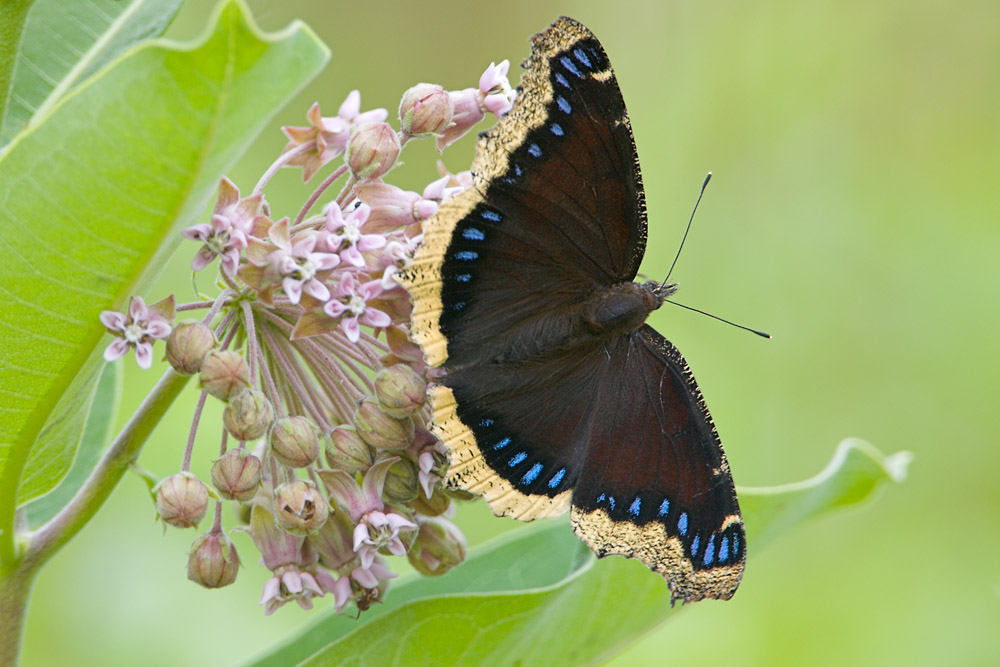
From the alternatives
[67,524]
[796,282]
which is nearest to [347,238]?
[67,524]

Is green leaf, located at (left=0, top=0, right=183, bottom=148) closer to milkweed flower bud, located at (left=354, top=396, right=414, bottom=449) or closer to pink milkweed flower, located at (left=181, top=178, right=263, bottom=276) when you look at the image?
pink milkweed flower, located at (left=181, top=178, right=263, bottom=276)

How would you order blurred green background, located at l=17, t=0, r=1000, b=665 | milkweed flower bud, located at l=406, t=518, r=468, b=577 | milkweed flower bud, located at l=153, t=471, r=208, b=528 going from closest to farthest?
milkweed flower bud, located at l=153, t=471, r=208, b=528 → milkweed flower bud, located at l=406, t=518, r=468, b=577 → blurred green background, located at l=17, t=0, r=1000, b=665

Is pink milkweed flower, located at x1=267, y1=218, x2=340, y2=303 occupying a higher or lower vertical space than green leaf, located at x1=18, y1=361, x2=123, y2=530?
higher

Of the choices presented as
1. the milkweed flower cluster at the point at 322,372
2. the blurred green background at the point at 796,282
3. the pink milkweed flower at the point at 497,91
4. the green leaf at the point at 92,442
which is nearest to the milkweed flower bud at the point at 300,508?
the milkweed flower cluster at the point at 322,372

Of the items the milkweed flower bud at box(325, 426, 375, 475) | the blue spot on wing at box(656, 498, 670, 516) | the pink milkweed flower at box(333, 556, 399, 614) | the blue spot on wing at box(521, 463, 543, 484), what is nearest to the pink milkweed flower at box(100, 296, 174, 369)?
the milkweed flower bud at box(325, 426, 375, 475)

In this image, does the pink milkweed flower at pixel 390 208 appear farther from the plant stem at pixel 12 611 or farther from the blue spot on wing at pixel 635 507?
the plant stem at pixel 12 611

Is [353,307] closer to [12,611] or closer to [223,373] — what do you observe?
[223,373]

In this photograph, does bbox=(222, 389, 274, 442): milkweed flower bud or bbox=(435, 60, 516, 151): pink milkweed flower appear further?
bbox=(435, 60, 516, 151): pink milkweed flower
